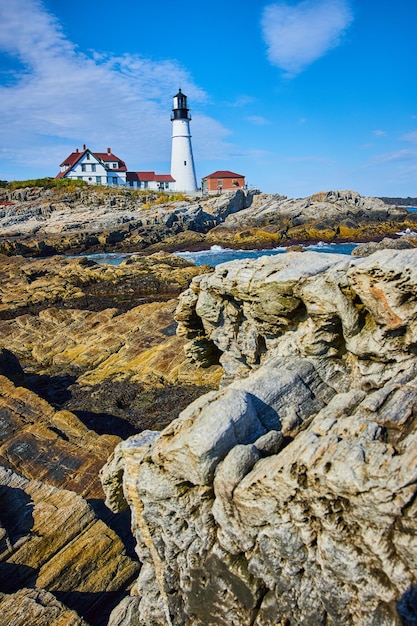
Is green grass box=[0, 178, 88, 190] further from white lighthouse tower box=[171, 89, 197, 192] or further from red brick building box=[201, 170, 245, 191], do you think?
red brick building box=[201, 170, 245, 191]

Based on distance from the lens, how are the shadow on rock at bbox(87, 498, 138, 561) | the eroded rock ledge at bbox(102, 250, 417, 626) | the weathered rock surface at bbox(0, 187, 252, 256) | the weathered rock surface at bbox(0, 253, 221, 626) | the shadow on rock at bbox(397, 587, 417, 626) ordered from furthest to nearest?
the weathered rock surface at bbox(0, 187, 252, 256), the shadow on rock at bbox(87, 498, 138, 561), the weathered rock surface at bbox(0, 253, 221, 626), the eroded rock ledge at bbox(102, 250, 417, 626), the shadow on rock at bbox(397, 587, 417, 626)

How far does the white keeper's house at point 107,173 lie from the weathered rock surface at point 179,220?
1005 cm

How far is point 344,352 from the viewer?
11.5m

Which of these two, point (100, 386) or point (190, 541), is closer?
point (190, 541)

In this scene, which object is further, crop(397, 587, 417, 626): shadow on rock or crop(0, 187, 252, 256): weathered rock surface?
crop(0, 187, 252, 256): weathered rock surface

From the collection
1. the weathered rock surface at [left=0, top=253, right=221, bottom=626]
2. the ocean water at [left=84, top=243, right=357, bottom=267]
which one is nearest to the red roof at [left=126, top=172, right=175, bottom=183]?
the ocean water at [left=84, top=243, right=357, bottom=267]

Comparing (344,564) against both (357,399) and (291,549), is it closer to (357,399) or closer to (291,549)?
(291,549)

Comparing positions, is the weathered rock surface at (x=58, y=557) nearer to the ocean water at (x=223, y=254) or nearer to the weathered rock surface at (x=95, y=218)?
the ocean water at (x=223, y=254)

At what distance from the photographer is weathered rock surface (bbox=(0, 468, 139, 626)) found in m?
8.37

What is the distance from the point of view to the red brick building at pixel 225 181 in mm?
105438

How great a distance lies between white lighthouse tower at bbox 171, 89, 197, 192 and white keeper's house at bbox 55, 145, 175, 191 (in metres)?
2.72

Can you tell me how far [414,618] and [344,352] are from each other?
6.70m

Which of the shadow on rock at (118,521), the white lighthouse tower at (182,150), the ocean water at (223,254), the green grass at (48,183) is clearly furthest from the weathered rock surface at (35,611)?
the white lighthouse tower at (182,150)

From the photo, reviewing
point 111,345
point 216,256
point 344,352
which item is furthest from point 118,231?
point 344,352
